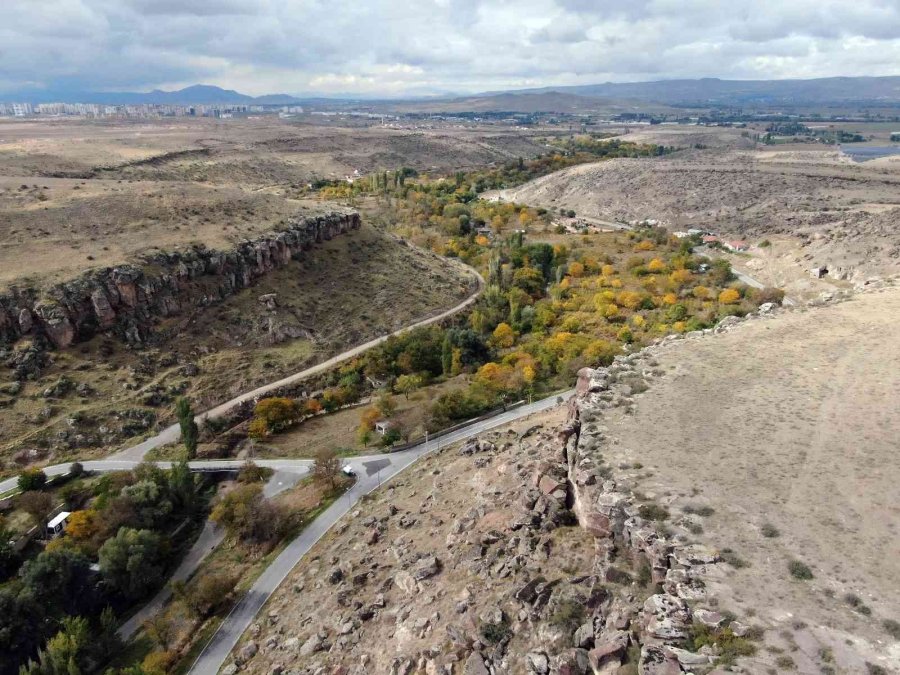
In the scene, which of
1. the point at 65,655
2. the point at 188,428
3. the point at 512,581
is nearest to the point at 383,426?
the point at 188,428

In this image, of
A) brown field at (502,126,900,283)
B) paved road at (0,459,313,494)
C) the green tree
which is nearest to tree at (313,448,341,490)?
paved road at (0,459,313,494)

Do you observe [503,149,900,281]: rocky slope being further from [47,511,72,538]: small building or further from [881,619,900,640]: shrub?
[47,511,72,538]: small building

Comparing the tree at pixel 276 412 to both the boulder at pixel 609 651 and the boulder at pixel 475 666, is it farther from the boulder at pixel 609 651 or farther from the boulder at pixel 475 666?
the boulder at pixel 609 651

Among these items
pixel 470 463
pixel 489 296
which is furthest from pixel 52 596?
pixel 489 296

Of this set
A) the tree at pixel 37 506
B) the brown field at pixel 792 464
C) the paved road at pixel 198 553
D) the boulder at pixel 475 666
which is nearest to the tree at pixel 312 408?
the paved road at pixel 198 553

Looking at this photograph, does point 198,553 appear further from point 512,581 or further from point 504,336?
point 504,336

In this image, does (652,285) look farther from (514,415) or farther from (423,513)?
(423,513)
